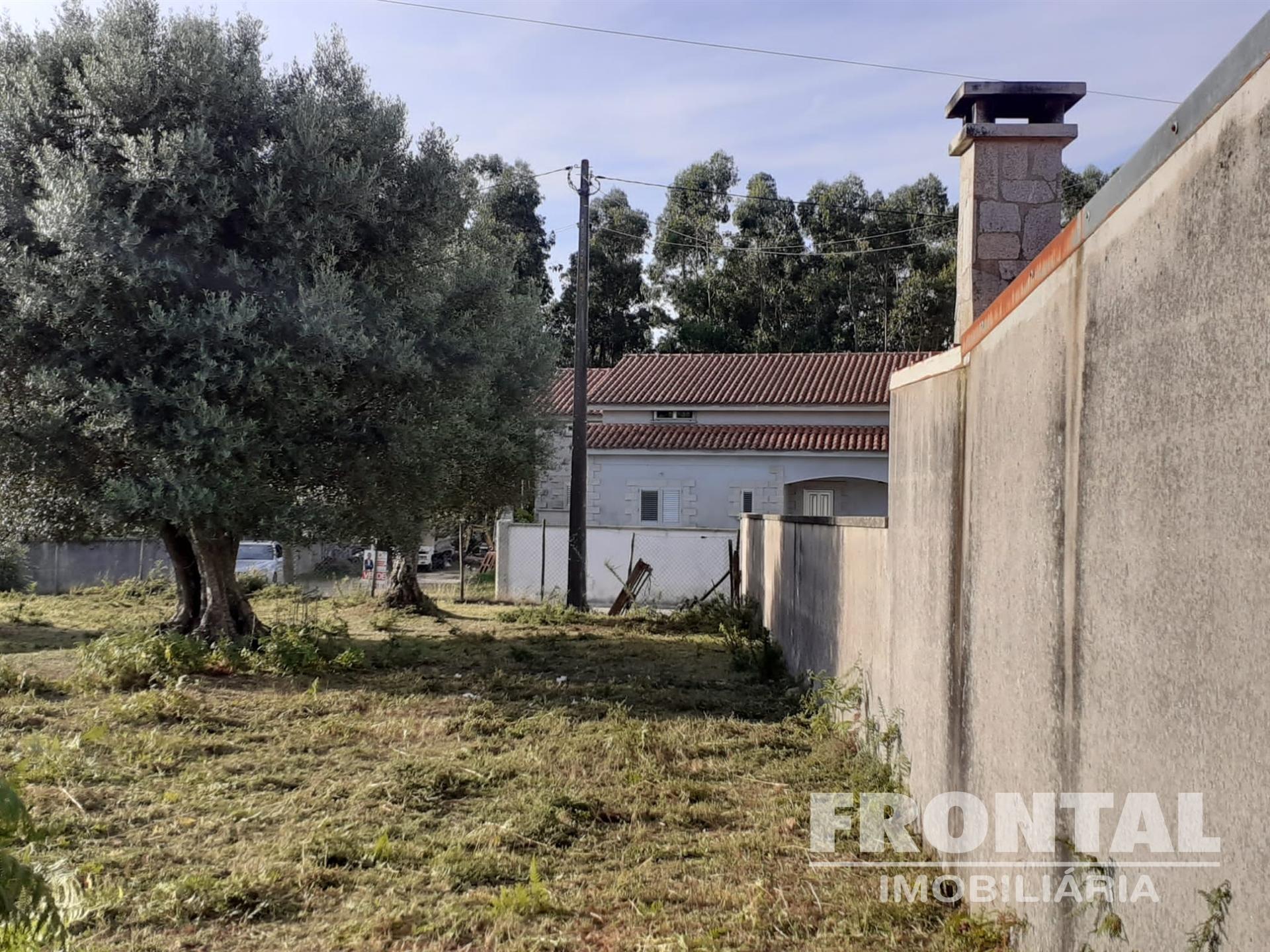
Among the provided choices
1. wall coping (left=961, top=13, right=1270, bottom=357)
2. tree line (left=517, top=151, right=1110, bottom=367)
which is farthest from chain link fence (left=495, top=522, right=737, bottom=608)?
tree line (left=517, top=151, right=1110, bottom=367)

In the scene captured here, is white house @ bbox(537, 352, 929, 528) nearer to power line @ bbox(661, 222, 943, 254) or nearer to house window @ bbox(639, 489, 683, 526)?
house window @ bbox(639, 489, 683, 526)

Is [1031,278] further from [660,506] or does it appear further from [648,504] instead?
[648,504]

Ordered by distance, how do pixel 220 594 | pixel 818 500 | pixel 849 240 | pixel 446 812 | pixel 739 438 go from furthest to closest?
1. pixel 849 240
2. pixel 818 500
3. pixel 739 438
4. pixel 220 594
5. pixel 446 812

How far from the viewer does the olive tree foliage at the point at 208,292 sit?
9.63 m

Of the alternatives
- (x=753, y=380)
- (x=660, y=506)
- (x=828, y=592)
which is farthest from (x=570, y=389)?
(x=828, y=592)

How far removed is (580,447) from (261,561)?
35.8 ft

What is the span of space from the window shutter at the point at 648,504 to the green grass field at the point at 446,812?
57.3 ft

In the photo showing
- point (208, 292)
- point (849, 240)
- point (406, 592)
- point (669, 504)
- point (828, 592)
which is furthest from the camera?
point (849, 240)

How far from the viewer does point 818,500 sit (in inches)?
1139

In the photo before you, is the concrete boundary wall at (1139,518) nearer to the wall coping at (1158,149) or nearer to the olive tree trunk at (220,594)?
the wall coping at (1158,149)

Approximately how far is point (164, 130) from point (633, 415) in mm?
21005

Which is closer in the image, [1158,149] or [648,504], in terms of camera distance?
[1158,149]

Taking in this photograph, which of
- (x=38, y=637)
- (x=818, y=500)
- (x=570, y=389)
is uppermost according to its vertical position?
(x=570, y=389)

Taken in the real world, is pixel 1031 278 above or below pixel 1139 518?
above
